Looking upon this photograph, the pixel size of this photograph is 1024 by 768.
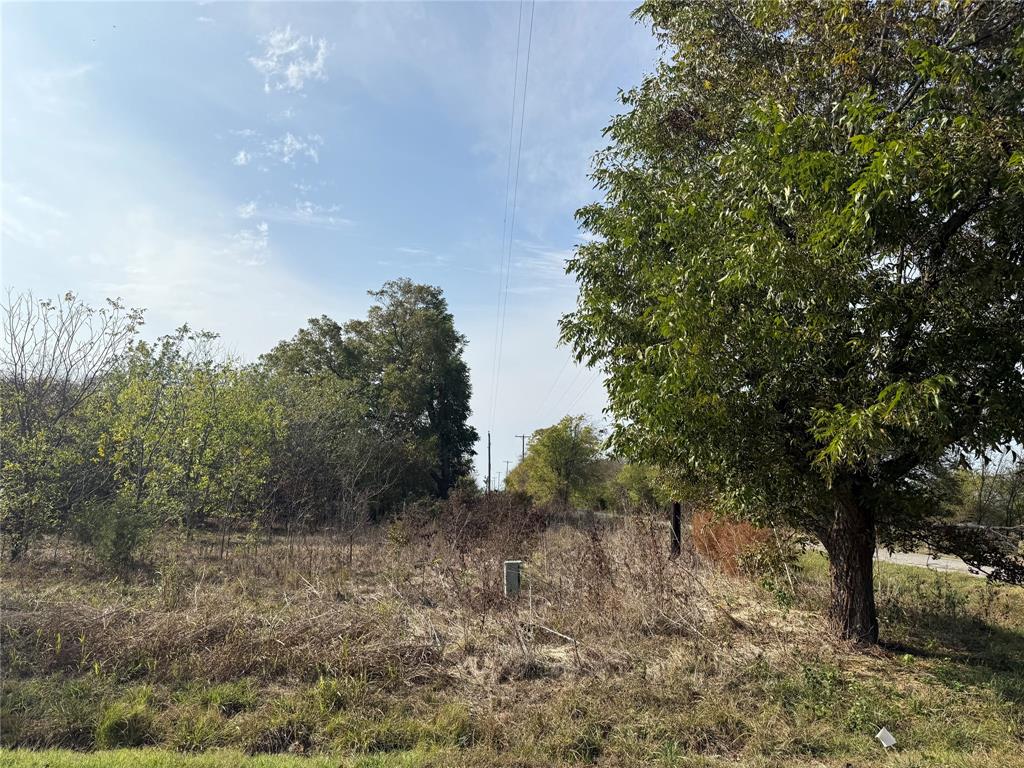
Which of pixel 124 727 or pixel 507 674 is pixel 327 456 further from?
pixel 124 727

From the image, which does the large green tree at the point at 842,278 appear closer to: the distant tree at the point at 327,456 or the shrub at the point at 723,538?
the shrub at the point at 723,538

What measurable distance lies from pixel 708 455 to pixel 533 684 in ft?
8.51

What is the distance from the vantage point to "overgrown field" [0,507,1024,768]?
4.03 meters

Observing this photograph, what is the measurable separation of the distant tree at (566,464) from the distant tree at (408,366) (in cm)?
550

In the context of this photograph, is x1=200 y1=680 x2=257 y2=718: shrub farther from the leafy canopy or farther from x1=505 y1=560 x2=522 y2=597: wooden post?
the leafy canopy

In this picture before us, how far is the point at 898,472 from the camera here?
5758 millimetres

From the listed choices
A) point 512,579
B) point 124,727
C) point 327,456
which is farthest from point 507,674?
point 327,456

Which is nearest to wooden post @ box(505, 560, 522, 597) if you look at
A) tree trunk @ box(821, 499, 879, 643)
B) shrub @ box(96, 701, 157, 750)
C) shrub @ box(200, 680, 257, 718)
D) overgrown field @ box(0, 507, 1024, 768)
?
overgrown field @ box(0, 507, 1024, 768)

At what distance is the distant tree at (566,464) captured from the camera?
88.5 ft

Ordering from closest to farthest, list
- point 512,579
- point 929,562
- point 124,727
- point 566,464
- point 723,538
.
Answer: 1. point 124,727
2. point 512,579
3. point 723,538
4. point 929,562
5. point 566,464

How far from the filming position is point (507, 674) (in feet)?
17.1

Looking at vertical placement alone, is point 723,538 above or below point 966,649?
above

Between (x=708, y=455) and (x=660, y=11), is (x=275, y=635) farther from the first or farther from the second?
(x=660, y=11)

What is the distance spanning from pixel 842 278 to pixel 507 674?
14.6ft
